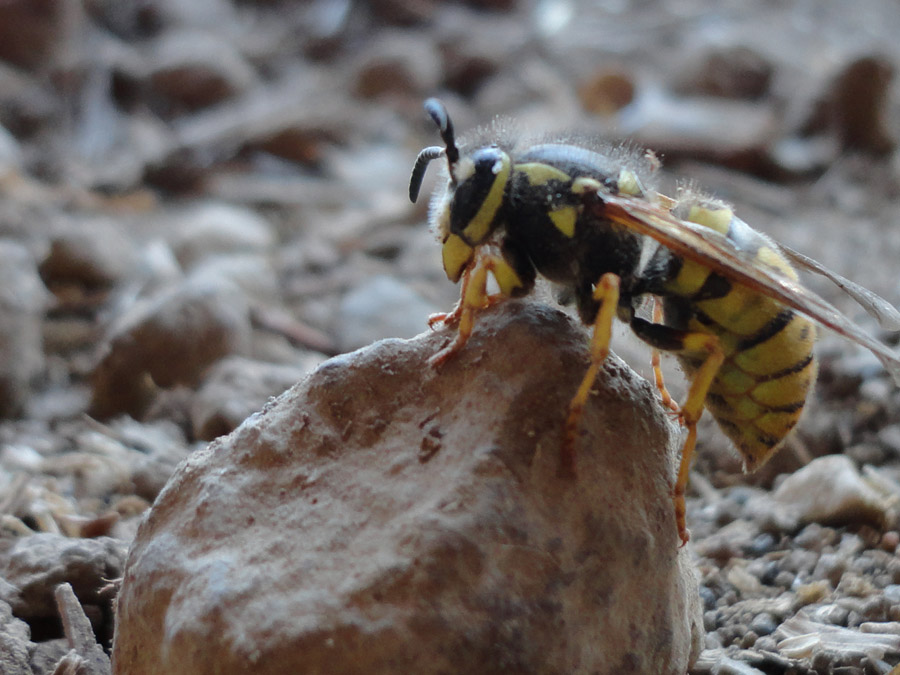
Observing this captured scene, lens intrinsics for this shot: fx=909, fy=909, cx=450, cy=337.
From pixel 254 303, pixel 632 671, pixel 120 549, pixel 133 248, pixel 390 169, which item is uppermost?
pixel 390 169

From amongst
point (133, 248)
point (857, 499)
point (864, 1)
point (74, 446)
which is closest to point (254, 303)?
point (133, 248)

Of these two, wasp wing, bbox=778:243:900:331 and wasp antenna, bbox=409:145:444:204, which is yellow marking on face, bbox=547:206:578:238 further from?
wasp wing, bbox=778:243:900:331

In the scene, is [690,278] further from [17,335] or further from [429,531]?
[17,335]

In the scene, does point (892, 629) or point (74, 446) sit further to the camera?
point (74, 446)

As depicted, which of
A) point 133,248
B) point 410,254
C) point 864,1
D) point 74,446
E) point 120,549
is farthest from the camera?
point 864,1

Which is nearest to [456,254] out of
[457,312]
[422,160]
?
[457,312]

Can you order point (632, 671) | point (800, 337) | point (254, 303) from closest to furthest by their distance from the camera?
1. point (632, 671)
2. point (800, 337)
3. point (254, 303)

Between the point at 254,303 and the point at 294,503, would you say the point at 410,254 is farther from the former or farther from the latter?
the point at 294,503
